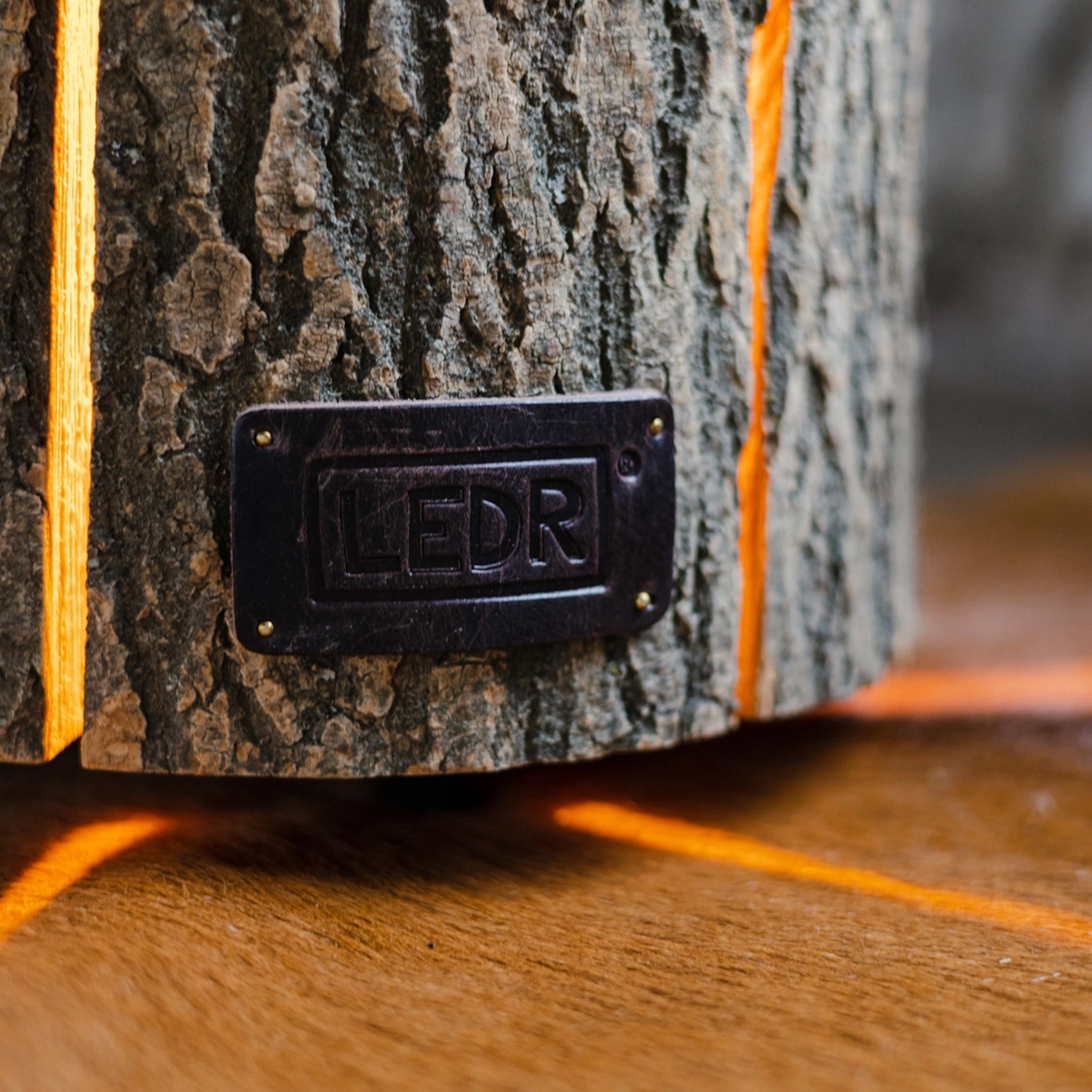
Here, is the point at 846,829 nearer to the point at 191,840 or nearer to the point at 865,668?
the point at 865,668

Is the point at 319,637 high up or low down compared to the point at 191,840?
Result: up

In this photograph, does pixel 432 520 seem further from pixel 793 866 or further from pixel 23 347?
pixel 793 866

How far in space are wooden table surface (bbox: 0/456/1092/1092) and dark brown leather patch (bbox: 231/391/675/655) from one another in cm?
21

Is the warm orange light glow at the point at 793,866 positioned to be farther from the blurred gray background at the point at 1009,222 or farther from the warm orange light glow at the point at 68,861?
the blurred gray background at the point at 1009,222

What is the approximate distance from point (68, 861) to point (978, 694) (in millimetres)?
1162

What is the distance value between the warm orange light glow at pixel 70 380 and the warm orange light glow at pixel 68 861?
0.10 meters

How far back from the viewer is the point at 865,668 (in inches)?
50.6

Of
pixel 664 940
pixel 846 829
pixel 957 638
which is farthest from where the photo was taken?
pixel 957 638

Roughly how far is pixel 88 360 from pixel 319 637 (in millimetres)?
280

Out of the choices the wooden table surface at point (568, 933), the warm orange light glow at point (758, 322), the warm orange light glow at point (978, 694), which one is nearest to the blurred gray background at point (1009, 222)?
the warm orange light glow at point (978, 694)

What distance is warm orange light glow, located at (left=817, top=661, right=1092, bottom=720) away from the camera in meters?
1.52

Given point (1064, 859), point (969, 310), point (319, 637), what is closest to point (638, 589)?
point (319, 637)

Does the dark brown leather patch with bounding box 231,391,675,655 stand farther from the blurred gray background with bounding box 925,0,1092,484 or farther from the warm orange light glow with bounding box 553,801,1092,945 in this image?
the blurred gray background with bounding box 925,0,1092,484

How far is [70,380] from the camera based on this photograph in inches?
35.9
